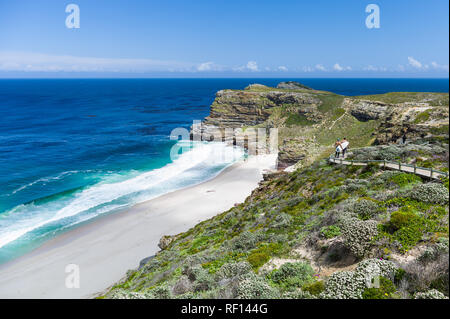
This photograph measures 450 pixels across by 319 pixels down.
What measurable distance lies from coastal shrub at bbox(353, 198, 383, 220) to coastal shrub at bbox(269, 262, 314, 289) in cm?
365

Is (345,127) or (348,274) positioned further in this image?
(345,127)

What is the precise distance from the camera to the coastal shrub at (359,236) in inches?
342

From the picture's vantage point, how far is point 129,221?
96.8 ft

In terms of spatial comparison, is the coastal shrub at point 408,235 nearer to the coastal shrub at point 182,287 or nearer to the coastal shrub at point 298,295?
the coastal shrub at point 298,295

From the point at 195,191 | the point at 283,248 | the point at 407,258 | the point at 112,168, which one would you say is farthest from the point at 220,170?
the point at 407,258

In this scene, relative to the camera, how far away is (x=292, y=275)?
8.37 m

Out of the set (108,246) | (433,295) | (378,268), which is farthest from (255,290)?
(108,246)

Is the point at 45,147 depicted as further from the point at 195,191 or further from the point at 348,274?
the point at 348,274

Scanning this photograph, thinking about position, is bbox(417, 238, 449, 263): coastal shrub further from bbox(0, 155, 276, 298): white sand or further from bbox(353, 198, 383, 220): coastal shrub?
bbox(0, 155, 276, 298): white sand

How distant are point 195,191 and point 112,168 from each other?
59.8ft

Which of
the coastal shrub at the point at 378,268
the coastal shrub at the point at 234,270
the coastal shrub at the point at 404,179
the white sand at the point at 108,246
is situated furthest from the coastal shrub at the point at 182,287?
the white sand at the point at 108,246

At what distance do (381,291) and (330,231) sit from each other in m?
4.20

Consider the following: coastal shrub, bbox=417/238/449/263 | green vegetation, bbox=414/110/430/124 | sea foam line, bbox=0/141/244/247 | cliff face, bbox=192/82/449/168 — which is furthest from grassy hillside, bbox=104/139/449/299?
sea foam line, bbox=0/141/244/247

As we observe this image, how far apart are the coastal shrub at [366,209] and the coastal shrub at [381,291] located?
4.28 metres
